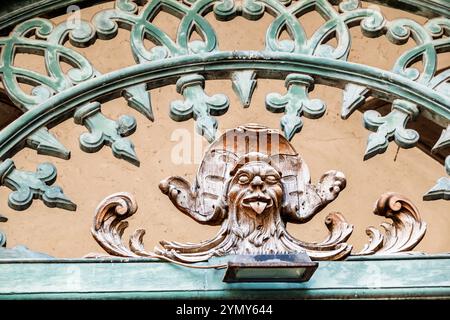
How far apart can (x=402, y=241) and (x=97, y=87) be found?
108 cm

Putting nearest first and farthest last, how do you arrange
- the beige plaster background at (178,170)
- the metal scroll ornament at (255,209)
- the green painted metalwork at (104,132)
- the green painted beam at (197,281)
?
the green painted beam at (197,281)
the metal scroll ornament at (255,209)
the green painted metalwork at (104,132)
the beige plaster background at (178,170)

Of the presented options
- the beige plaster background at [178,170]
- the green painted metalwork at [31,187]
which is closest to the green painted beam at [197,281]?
the green painted metalwork at [31,187]

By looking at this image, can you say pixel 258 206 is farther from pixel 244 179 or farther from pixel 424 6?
pixel 424 6

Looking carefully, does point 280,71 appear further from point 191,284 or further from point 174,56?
point 191,284

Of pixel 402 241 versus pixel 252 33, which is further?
pixel 252 33

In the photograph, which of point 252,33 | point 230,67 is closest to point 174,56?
point 230,67

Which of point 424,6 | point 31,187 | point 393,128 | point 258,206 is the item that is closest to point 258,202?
point 258,206

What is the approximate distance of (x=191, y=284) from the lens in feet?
17.1

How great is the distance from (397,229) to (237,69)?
0.76m

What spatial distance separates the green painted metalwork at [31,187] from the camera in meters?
5.41

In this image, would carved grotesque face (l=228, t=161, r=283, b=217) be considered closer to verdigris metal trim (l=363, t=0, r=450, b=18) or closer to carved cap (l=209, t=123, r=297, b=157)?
carved cap (l=209, t=123, r=297, b=157)

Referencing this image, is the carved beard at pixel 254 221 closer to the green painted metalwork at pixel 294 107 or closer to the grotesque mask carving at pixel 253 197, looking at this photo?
the grotesque mask carving at pixel 253 197

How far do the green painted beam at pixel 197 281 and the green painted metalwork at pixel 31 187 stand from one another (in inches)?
9.3

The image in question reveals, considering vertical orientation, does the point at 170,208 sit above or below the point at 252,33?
below
